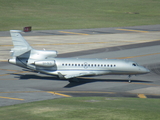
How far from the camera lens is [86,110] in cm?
3384

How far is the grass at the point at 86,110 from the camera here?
1236 inches

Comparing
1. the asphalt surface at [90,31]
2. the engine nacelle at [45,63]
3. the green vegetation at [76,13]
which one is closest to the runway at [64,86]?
the engine nacelle at [45,63]

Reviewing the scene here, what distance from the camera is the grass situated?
31391mm

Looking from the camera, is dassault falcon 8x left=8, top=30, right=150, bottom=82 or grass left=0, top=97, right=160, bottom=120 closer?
grass left=0, top=97, right=160, bottom=120

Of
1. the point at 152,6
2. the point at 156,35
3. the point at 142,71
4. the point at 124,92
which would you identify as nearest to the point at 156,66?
the point at 142,71

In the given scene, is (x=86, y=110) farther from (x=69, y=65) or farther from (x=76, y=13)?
(x=76, y=13)

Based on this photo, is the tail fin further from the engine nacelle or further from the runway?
the runway

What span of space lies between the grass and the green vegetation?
70.6 metres

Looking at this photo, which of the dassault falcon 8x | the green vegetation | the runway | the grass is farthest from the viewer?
the green vegetation

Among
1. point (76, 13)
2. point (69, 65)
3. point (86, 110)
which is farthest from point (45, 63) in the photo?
point (76, 13)

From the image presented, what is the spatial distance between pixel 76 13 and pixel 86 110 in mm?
106693

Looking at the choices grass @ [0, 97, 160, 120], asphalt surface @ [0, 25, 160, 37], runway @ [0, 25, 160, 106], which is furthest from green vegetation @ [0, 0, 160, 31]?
grass @ [0, 97, 160, 120]

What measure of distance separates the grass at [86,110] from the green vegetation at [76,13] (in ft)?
231

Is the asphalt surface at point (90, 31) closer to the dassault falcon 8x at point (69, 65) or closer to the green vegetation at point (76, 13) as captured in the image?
the green vegetation at point (76, 13)
